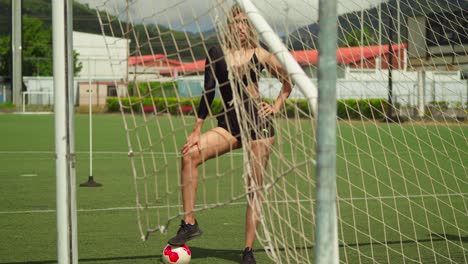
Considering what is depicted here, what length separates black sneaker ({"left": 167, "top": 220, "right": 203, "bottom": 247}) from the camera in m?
6.41

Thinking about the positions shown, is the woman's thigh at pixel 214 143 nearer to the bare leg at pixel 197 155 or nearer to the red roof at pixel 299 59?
the bare leg at pixel 197 155

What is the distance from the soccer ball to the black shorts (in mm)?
894

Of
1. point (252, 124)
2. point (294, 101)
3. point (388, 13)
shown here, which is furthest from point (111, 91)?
point (294, 101)

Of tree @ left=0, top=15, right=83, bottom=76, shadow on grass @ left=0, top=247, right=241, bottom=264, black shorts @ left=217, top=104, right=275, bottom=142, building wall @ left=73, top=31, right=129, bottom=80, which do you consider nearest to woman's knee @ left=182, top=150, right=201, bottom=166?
black shorts @ left=217, top=104, right=275, bottom=142

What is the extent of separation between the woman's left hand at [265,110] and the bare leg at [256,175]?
167 mm

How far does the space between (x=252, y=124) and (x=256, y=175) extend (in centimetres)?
34

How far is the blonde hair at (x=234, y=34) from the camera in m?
5.52

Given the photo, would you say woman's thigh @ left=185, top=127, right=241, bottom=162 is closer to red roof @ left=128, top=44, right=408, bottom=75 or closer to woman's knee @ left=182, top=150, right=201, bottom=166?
woman's knee @ left=182, top=150, right=201, bottom=166

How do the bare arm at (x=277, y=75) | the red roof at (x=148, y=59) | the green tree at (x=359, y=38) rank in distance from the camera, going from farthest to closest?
the green tree at (x=359, y=38)
the bare arm at (x=277, y=75)
the red roof at (x=148, y=59)

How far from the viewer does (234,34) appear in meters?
5.75

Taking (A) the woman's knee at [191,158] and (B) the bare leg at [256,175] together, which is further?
(A) the woman's knee at [191,158]

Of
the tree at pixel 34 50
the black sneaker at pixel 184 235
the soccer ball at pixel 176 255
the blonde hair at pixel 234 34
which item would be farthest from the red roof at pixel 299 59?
the tree at pixel 34 50

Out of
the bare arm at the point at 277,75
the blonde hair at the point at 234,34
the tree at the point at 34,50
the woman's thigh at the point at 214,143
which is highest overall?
the tree at the point at 34,50

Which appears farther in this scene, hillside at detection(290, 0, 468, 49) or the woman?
hillside at detection(290, 0, 468, 49)
